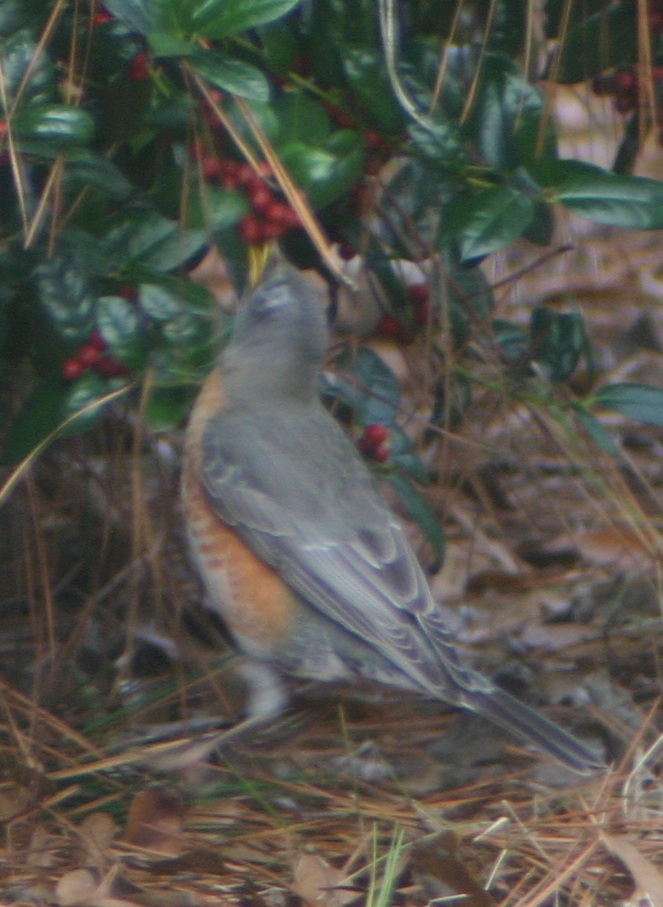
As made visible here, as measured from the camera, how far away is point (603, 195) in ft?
9.63

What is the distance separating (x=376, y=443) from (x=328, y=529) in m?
0.26

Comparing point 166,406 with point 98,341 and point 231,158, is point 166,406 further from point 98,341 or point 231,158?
point 231,158

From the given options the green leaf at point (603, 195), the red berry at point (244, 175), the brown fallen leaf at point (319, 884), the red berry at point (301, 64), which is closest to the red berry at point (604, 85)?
the green leaf at point (603, 195)

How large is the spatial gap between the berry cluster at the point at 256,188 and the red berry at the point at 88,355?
0.46 meters

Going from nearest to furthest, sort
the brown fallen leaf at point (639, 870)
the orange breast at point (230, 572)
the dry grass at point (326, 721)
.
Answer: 1. the brown fallen leaf at point (639, 870)
2. the dry grass at point (326, 721)
3. the orange breast at point (230, 572)

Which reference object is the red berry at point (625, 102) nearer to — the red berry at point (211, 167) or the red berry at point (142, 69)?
the red berry at point (211, 167)

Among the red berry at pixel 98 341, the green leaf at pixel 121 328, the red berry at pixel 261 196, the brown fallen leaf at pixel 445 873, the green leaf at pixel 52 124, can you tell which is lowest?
the brown fallen leaf at pixel 445 873

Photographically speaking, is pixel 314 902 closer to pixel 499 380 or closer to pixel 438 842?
pixel 438 842

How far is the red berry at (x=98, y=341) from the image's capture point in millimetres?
3062

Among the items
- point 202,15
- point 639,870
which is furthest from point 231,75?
point 639,870

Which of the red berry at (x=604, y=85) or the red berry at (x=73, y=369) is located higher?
the red berry at (x=604, y=85)

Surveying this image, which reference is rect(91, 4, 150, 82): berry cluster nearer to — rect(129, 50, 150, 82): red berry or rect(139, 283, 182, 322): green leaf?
rect(129, 50, 150, 82): red berry

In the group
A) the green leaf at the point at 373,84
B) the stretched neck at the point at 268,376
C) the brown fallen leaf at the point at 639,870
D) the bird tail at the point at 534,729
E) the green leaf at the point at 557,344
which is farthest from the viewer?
the stretched neck at the point at 268,376

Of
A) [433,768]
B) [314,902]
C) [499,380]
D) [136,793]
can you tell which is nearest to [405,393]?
[499,380]
